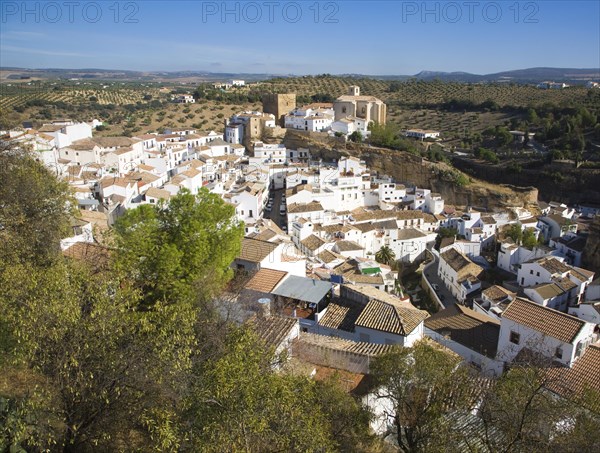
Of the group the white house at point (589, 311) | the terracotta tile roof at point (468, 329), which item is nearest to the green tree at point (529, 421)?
the terracotta tile roof at point (468, 329)

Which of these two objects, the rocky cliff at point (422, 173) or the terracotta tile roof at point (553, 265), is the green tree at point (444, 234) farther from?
the rocky cliff at point (422, 173)

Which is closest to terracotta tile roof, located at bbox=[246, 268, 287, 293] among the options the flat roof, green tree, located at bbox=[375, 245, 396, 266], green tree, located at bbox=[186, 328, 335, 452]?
the flat roof

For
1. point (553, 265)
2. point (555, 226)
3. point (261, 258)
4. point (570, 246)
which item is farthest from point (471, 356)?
point (555, 226)

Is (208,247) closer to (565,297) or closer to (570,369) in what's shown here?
(570,369)

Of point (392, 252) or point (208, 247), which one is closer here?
point (208, 247)

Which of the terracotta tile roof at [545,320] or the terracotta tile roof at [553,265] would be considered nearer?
the terracotta tile roof at [545,320]

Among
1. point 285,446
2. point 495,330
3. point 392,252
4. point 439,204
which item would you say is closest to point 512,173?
point 439,204

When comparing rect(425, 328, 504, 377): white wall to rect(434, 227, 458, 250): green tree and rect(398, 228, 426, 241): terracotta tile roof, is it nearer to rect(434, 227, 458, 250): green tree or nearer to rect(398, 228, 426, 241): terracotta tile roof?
rect(398, 228, 426, 241): terracotta tile roof
